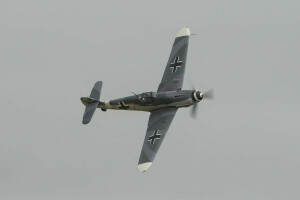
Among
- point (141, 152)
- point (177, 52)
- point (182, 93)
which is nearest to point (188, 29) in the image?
point (177, 52)

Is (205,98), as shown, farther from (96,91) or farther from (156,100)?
(96,91)

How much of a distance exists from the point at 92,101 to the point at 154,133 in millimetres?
7890

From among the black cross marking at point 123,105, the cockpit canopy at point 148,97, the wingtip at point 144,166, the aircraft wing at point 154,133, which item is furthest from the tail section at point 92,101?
the wingtip at point 144,166

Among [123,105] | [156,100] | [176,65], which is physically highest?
[176,65]

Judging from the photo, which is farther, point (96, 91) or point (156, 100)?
point (96, 91)

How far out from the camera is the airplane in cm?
6272

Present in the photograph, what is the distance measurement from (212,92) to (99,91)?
415 inches

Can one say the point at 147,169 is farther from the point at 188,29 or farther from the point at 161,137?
the point at 188,29

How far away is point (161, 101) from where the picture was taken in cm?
6462

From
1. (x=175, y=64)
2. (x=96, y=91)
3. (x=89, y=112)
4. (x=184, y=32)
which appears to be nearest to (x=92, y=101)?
(x=96, y=91)

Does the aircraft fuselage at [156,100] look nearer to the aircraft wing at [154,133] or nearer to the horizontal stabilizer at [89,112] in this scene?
the aircraft wing at [154,133]

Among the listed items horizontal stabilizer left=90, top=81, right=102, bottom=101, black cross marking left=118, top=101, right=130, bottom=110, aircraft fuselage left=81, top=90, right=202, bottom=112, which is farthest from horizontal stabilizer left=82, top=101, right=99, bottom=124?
black cross marking left=118, top=101, right=130, bottom=110

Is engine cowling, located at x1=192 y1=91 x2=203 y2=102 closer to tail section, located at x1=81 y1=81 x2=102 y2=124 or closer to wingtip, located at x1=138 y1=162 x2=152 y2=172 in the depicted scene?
wingtip, located at x1=138 y1=162 x2=152 y2=172

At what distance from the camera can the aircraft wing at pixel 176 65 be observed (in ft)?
216
